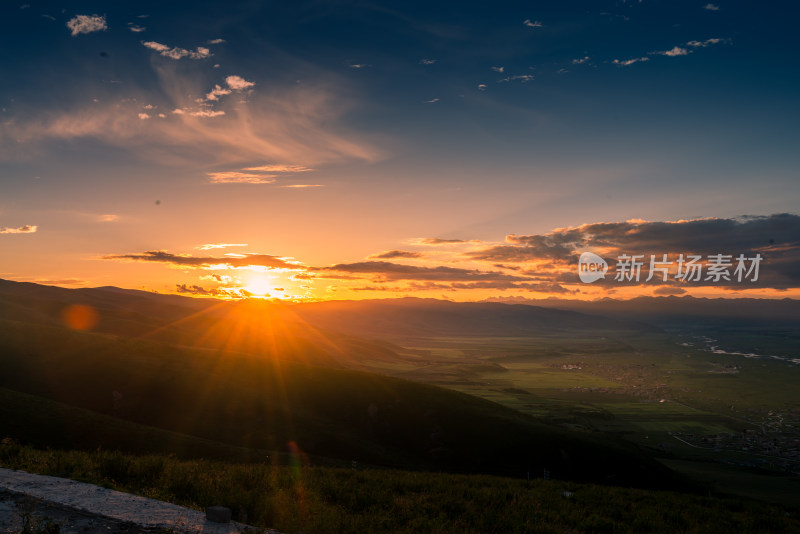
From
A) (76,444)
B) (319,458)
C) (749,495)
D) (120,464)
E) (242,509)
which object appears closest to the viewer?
(242,509)

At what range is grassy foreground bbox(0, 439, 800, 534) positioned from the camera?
54.1 ft

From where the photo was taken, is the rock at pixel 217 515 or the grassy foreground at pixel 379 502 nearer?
the rock at pixel 217 515

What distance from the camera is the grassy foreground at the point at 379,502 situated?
54.1 ft

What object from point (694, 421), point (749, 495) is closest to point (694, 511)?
point (749, 495)

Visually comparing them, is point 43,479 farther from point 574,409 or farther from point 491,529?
point 574,409

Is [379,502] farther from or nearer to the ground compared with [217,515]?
nearer to the ground

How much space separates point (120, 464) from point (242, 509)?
8.58 m

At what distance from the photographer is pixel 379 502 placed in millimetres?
19750

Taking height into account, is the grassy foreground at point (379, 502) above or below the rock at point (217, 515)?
below

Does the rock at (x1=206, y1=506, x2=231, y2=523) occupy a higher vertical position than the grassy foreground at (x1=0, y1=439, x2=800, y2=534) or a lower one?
higher

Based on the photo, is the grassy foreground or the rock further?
the grassy foreground

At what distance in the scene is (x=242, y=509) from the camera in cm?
1568

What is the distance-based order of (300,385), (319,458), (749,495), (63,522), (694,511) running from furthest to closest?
(300,385) → (749,495) → (319,458) → (694,511) → (63,522)

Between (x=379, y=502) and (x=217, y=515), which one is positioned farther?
(x=379, y=502)
